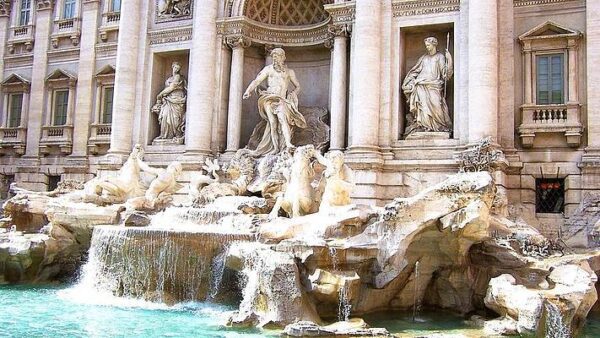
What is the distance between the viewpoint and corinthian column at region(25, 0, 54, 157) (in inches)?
924

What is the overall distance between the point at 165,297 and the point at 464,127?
876 cm

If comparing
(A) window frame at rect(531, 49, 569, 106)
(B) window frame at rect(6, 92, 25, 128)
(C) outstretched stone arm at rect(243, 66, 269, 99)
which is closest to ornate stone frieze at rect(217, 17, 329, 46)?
(C) outstretched stone arm at rect(243, 66, 269, 99)

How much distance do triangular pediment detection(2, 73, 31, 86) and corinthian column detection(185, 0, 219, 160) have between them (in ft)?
28.4

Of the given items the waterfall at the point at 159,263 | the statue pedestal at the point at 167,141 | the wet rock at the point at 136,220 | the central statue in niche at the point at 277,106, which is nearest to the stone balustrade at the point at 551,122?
the central statue in niche at the point at 277,106

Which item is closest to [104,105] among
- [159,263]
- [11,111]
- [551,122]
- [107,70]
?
[107,70]

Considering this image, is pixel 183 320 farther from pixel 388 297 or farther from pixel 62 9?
pixel 62 9

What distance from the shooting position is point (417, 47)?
17812 mm

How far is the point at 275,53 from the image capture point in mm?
18453

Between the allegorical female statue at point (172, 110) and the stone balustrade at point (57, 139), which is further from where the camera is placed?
the stone balustrade at point (57, 139)

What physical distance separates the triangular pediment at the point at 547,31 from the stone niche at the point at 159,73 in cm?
1091

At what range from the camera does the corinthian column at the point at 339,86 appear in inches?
688

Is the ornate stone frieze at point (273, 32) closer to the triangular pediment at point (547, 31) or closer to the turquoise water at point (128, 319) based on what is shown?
the triangular pediment at point (547, 31)

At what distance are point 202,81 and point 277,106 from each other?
9.22 ft

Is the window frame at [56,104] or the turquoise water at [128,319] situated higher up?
the window frame at [56,104]
